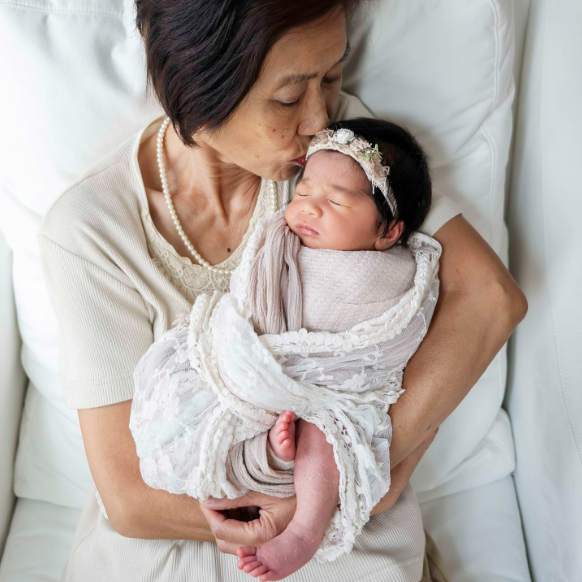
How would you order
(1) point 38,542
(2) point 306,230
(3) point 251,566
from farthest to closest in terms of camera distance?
(1) point 38,542 → (2) point 306,230 → (3) point 251,566

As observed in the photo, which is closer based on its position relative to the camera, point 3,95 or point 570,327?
point 3,95

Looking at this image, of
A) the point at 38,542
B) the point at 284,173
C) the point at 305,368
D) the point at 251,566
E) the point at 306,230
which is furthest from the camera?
the point at 38,542

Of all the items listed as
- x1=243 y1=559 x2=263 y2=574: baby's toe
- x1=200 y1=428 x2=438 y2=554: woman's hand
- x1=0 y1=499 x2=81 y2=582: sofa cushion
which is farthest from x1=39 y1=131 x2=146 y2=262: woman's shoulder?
x1=0 y1=499 x2=81 y2=582: sofa cushion

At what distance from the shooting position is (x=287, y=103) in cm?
114

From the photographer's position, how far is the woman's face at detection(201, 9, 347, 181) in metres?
1.06

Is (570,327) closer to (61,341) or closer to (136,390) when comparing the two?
(136,390)

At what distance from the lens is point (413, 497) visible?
1.34 m

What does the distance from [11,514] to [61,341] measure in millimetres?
701

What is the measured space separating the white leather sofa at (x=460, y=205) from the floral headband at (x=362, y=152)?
341 millimetres

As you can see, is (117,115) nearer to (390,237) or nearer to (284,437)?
(390,237)

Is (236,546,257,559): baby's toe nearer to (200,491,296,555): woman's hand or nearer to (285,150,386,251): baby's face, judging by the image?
(200,491,296,555): woman's hand

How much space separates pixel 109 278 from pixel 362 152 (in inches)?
22.6

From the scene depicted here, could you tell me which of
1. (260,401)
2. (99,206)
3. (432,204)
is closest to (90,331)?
(99,206)

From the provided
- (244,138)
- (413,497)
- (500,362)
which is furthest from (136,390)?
(500,362)
